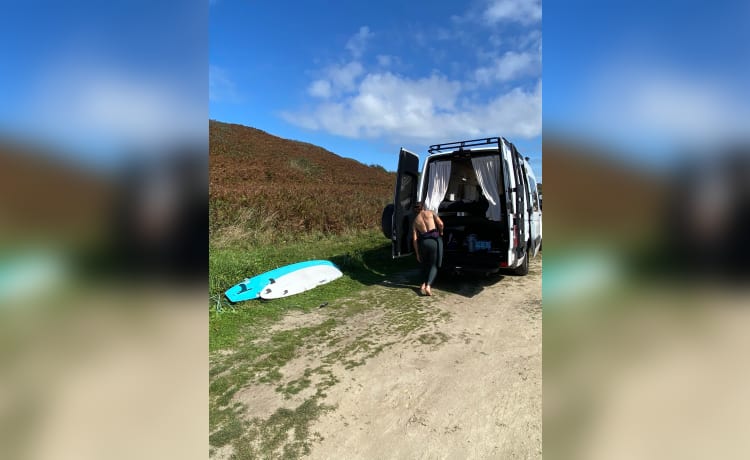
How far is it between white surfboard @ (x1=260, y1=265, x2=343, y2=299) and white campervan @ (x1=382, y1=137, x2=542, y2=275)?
1302mm

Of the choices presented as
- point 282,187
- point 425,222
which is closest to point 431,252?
point 425,222

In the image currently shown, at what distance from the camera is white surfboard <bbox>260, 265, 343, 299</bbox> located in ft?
19.1

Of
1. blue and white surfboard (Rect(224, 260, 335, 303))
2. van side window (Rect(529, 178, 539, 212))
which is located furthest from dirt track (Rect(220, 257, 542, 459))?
van side window (Rect(529, 178, 539, 212))

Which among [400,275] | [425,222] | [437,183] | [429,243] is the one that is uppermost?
[437,183]

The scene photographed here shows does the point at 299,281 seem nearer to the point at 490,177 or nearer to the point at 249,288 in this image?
the point at 249,288

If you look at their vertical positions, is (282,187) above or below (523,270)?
above

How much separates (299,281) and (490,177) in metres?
4.00

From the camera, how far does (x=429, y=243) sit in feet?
20.6

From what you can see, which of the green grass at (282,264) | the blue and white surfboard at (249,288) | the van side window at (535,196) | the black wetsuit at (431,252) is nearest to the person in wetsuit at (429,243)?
the black wetsuit at (431,252)
